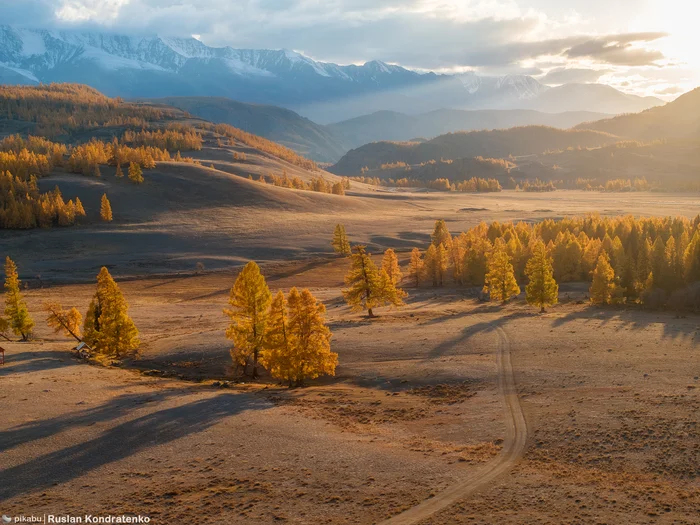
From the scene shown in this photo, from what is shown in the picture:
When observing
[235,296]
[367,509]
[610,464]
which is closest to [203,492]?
[367,509]

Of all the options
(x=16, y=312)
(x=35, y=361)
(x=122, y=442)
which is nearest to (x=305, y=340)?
(x=122, y=442)

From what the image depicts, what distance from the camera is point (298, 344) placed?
47.6 metres

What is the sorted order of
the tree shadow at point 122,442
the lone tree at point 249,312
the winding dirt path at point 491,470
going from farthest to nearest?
the lone tree at point 249,312, the tree shadow at point 122,442, the winding dirt path at point 491,470

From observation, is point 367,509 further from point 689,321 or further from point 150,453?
point 689,321

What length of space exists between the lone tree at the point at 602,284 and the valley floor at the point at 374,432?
17813 millimetres

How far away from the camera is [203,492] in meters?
26.1

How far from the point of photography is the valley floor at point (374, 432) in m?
24.9

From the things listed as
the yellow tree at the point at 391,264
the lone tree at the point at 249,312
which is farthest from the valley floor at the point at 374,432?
the yellow tree at the point at 391,264

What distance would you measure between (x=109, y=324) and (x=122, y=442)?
28085 mm

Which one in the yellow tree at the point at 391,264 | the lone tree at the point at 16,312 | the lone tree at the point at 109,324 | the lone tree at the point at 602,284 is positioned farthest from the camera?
the yellow tree at the point at 391,264

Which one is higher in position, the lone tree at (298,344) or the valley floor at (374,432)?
the lone tree at (298,344)

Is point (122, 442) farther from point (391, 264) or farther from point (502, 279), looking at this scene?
point (391, 264)

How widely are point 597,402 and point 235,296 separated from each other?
33541 millimetres

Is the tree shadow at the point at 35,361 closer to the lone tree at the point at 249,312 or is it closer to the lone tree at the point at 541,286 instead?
the lone tree at the point at 249,312
